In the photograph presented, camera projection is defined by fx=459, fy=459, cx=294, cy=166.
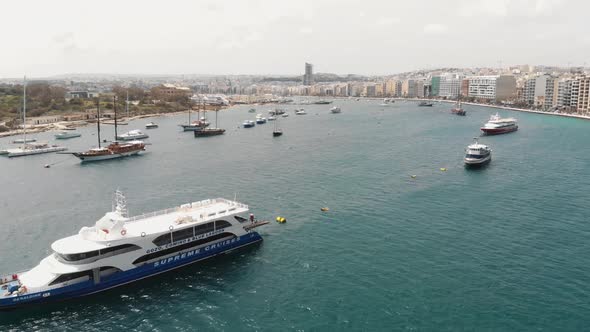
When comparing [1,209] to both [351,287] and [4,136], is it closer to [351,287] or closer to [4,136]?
[351,287]

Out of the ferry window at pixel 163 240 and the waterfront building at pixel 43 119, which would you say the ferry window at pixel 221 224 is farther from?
the waterfront building at pixel 43 119

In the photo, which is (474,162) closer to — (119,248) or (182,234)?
(182,234)

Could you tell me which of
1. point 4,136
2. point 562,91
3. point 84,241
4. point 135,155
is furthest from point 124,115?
point 562,91

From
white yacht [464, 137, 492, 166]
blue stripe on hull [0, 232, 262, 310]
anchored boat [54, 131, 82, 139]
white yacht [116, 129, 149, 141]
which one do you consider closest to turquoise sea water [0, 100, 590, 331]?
blue stripe on hull [0, 232, 262, 310]

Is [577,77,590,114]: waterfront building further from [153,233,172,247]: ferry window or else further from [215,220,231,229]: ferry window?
[153,233,172,247]: ferry window

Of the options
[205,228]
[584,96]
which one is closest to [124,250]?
[205,228]

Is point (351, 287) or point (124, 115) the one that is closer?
point (351, 287)
